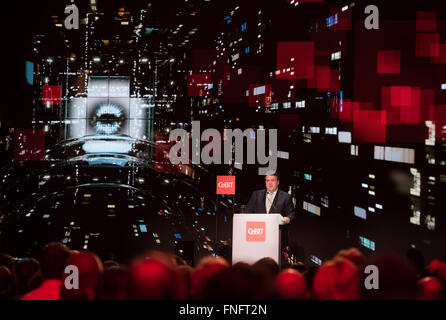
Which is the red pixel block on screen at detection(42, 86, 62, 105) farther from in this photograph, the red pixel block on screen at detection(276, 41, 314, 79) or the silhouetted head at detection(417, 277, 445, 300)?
the silhouetted head at detection(417, 277, 445, 300)

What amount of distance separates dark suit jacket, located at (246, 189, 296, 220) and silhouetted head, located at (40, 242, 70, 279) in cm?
259

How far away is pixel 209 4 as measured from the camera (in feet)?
23.1

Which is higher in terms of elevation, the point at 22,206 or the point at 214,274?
the point at 214,274

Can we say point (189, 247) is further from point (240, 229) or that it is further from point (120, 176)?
point (120, 176)

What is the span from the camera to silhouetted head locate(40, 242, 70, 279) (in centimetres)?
158

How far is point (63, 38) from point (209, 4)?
2350 mm

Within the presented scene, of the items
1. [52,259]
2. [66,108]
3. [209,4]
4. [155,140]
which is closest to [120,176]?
[155,140]

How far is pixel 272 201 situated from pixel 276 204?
0.18 feet

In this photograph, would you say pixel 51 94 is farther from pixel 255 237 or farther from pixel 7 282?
pixel 7 282

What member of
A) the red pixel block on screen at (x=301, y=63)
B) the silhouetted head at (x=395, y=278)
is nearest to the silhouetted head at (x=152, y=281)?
the silhouetted head at (x=395, y=278)

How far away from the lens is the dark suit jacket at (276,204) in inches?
157

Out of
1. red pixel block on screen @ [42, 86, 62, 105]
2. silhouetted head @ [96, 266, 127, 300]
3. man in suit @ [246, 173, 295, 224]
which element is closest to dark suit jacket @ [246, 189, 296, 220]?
man in suit @ [246, 173, 295, 224]

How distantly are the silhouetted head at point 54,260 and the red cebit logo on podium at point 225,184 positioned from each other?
4325mm

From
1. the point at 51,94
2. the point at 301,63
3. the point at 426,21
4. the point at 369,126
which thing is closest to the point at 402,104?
the point at 426,21
